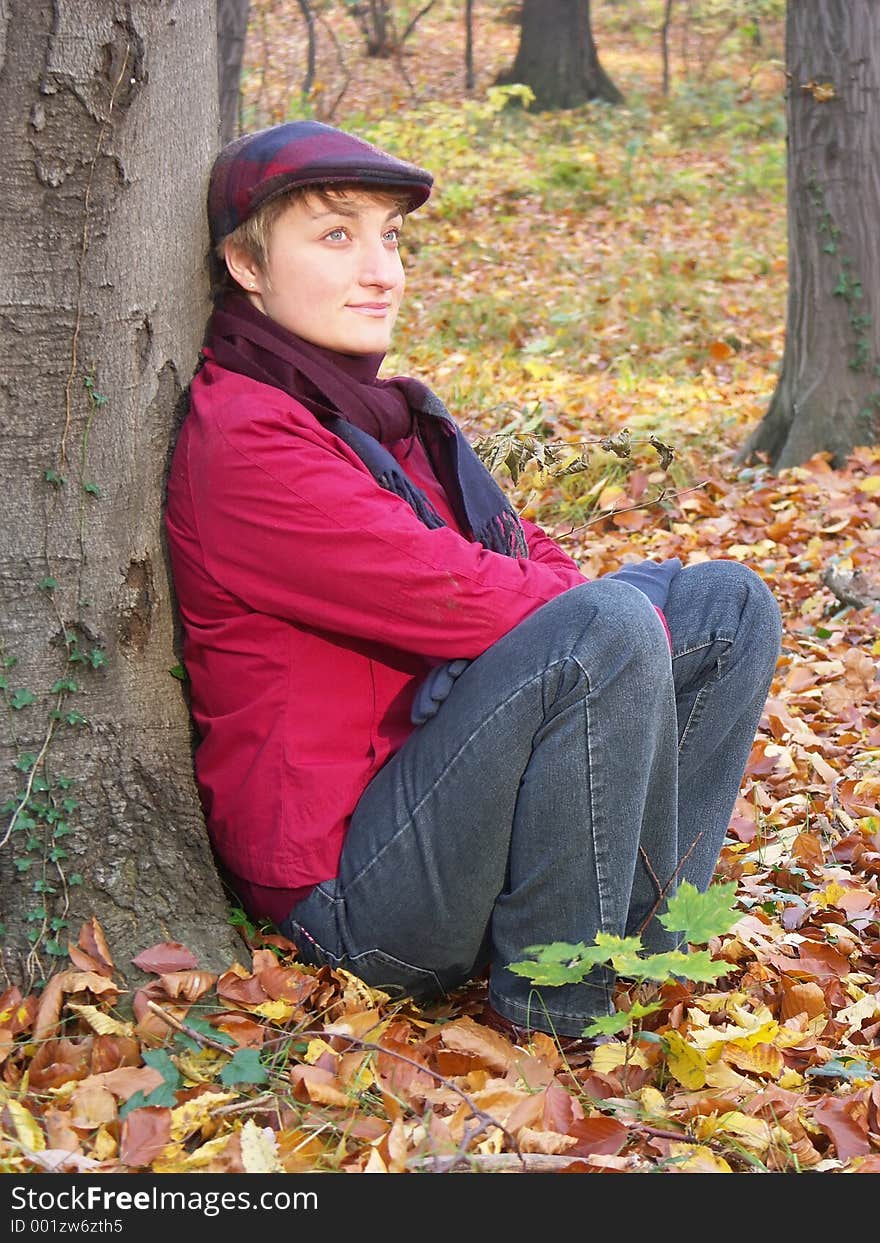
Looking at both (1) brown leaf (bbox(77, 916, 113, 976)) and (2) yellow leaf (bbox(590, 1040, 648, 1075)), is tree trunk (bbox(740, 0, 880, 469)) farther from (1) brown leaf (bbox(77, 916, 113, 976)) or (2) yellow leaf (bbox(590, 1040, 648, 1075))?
(1) brown leaf (bbox(77, 916, 113, 976))

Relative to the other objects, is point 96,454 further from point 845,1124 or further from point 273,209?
point 845,1124

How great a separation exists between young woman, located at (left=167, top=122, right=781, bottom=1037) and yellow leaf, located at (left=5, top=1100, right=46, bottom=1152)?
557 mm

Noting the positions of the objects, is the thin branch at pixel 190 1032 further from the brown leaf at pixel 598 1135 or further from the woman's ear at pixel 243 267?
the woman's ear at pixel 243 267

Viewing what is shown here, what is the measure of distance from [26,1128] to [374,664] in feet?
2.96

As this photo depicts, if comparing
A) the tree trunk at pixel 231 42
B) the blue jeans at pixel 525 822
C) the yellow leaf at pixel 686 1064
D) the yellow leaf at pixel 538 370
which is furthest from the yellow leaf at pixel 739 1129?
the tree trunk at pixel 231 42

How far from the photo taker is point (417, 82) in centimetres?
1625

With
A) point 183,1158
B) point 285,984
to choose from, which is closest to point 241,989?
point 285,984

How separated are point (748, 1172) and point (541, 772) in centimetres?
66

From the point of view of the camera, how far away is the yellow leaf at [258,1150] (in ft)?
5.94

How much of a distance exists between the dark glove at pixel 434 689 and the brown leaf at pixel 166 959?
0.55 m

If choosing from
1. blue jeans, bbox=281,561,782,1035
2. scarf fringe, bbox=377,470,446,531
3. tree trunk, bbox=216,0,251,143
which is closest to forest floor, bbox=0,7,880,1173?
blue jeans, bbox=281,561,782,1035

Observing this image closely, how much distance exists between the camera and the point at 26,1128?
1.83 metres

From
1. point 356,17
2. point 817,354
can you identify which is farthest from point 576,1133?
point 356,17
